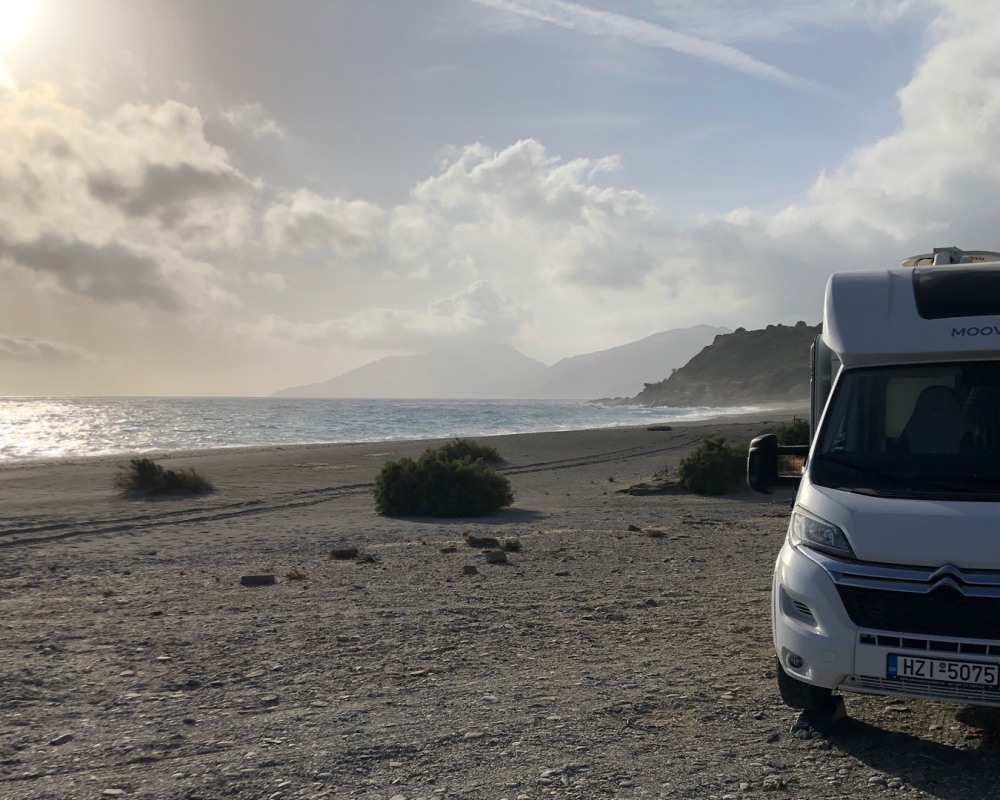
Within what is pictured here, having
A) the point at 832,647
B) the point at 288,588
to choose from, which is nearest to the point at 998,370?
the point at 832,647

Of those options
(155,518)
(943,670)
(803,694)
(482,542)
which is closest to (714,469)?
(482,542)

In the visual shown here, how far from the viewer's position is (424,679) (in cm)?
611

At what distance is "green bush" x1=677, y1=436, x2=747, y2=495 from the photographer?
61.8ft

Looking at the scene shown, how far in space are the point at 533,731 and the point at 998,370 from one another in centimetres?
348

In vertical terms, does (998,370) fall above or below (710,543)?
above

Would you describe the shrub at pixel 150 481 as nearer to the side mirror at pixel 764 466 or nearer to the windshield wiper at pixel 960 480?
the side mirror at pixel 764 466

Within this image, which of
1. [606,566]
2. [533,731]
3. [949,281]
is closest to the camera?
[533,731]

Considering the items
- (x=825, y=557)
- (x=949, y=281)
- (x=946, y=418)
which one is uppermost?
(x=949, y=281)

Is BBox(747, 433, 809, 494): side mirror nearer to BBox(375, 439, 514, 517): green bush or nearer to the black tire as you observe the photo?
the black tire

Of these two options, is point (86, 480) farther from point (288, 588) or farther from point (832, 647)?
point (832, 647)

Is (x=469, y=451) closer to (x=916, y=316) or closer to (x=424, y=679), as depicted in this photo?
(x=424, y=679)

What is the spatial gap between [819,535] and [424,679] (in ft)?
9.32

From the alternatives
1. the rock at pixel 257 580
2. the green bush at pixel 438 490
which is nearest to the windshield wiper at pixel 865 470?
the rock at pixel 257 580

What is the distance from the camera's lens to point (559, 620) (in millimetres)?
7848
